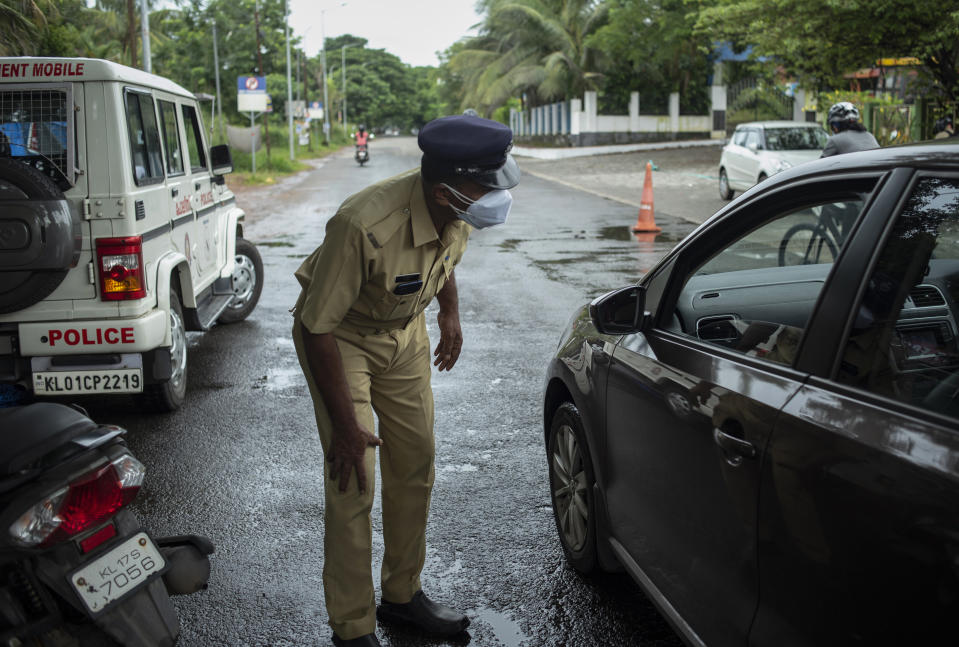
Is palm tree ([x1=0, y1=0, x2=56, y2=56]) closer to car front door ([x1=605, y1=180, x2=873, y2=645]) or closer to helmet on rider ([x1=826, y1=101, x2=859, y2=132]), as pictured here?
helmet on rider ([x1=826, y1=101, x2=859, y2=132])

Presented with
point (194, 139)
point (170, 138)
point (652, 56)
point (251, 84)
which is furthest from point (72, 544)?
point (652, 56)

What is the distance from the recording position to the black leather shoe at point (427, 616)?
10.4 feet

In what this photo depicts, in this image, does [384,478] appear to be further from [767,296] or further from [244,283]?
[244,283]

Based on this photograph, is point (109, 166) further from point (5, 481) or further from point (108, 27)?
point (108, 27)

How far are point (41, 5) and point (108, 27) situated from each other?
31479 mm

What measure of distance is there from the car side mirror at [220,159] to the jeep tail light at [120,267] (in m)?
2.36

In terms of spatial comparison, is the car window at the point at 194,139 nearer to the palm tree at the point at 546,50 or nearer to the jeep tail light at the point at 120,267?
the jeep tail light at the point at 120,267

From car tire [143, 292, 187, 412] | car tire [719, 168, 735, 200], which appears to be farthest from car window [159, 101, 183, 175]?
car tire [719, 168, 735, 200]

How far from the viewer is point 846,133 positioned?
27.9 ft

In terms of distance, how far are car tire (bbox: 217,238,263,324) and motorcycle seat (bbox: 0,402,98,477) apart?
19.4ft

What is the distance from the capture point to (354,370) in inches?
113

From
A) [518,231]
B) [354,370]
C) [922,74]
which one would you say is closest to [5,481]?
[354,370]

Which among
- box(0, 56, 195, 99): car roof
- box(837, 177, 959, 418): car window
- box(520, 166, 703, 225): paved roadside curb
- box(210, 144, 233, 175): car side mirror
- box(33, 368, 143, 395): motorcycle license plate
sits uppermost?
box(0, 56, 195, 99): car roof

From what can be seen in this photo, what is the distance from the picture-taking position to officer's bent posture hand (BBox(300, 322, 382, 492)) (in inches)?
104
